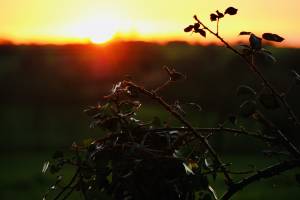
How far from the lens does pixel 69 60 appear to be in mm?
23141

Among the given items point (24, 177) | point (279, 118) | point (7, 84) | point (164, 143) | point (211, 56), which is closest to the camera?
point (164, 143)

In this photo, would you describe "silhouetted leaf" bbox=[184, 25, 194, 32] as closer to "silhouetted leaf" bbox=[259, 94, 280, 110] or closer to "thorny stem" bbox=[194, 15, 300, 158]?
"thorny stem" bbox=[194, 15, 300, 158]

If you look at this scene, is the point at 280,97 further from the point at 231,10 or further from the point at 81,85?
the point at 81,85

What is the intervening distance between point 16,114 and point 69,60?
4.82 meters

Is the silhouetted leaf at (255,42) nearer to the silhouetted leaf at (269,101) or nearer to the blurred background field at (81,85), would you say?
the silhouetted leaf at (269,101)

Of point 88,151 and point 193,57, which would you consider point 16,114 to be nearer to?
point 193,57

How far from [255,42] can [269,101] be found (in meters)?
0.13

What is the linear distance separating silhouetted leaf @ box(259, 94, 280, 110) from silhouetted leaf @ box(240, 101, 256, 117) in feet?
0.06

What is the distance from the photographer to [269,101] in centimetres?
117

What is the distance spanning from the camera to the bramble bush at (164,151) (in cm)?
116

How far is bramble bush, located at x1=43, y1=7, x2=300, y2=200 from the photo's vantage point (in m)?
1.16

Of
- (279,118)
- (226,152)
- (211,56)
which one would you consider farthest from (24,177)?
(279,118)

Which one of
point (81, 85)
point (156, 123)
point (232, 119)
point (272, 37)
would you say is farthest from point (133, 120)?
point (81, 85)

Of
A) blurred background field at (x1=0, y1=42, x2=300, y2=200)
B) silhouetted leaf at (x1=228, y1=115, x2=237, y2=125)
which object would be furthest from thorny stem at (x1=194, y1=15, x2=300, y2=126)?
blurred background field at (x1=0, y1=42, x2=300, y2=200)
